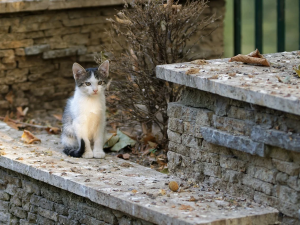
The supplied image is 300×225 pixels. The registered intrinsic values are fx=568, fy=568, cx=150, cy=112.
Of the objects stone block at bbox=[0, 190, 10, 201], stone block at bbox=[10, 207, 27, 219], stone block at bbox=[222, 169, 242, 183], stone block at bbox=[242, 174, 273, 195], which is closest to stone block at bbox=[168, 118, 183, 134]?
stone block at bbox=[222, 169, 242, 183]

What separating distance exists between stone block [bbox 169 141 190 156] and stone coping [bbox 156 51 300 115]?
1.93 feet

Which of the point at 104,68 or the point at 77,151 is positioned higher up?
the point at 104,68

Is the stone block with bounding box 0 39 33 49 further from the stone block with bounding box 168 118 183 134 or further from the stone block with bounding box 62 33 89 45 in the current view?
the stone block with bounding box 168 118 183 134

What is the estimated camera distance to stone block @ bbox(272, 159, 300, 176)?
397cm

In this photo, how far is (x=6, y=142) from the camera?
6105 mm

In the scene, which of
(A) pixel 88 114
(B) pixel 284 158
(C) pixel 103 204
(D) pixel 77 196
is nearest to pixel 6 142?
(A) pixel 88 114

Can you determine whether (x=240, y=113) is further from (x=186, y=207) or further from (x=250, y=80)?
(x=186, y=207)

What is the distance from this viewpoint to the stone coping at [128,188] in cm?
400

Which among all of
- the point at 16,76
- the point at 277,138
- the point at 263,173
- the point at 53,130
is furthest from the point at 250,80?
the point at 16,76

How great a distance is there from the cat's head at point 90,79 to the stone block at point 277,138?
72.1 inches

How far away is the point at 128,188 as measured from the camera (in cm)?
457

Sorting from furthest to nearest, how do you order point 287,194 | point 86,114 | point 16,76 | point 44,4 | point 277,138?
point 16,76
point 44,4
point 86,114
point 287,194
point 277,138

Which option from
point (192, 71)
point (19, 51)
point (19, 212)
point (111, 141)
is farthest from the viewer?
point (19, 51)

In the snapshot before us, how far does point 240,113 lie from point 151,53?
1.81 m
